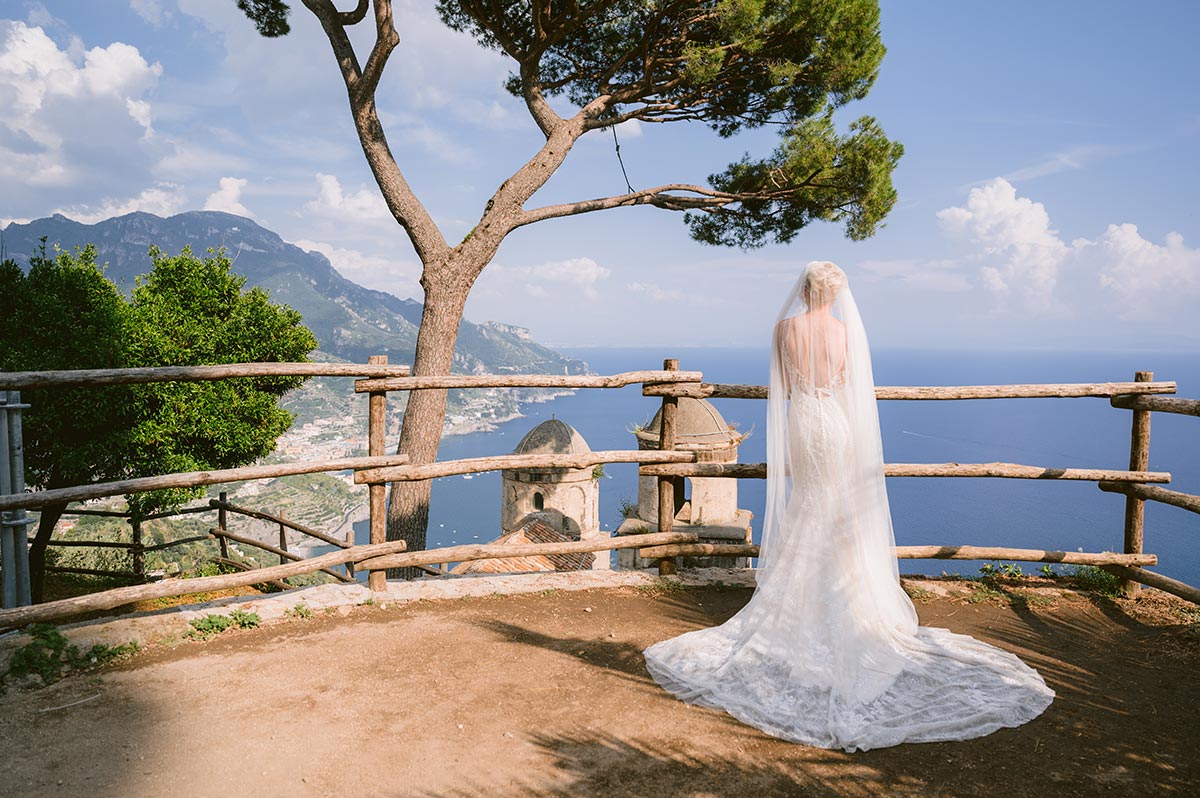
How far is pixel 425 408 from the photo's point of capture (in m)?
8.65

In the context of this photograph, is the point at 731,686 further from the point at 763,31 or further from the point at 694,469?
the point at 763,31

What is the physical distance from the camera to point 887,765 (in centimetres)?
311

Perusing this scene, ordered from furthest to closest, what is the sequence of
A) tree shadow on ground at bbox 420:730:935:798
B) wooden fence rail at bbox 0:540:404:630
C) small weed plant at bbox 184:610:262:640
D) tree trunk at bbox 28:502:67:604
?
tree trunk at bbox 28:502:67:604, small weed plant at bbox 184:610:262:640, wooden fence rail at bbox 0:540:404:630, tree shadow on ground at bbox 420:730:935:798

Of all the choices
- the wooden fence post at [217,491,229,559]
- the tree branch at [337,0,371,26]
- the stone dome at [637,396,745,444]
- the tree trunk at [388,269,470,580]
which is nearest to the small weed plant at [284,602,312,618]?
the tree trunk at [388,269,470,580]

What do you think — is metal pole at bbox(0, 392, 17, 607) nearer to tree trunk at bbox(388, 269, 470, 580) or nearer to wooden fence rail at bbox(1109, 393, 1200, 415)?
tree trunk at bbox(388, 269, 470, 580)

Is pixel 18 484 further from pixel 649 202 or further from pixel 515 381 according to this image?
pixel 649 202

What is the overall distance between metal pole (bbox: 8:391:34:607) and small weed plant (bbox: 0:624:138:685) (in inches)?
15.4

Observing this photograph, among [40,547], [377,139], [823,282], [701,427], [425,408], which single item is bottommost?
[40,547]

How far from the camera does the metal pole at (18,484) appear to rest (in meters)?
4.38

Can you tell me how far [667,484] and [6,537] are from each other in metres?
4.59

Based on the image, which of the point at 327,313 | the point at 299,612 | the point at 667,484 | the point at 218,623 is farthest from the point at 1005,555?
the point at 327,313

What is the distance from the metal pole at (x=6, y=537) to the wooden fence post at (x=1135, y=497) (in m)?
7.94

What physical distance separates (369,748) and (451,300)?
263 inches

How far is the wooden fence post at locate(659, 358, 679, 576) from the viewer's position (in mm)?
5844
